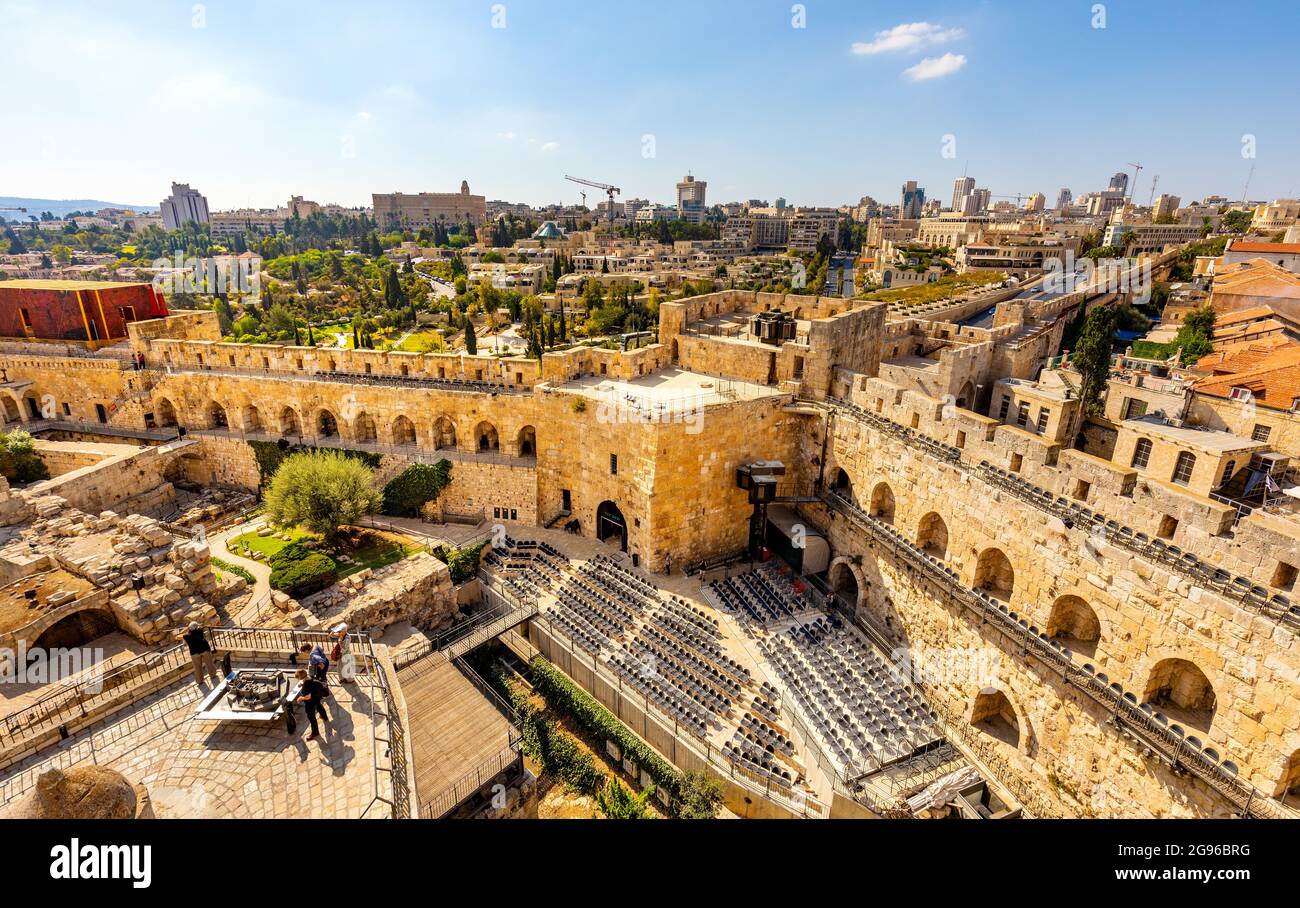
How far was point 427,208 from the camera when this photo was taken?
187 m

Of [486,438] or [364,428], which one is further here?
[364,428]

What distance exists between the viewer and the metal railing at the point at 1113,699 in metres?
11.6

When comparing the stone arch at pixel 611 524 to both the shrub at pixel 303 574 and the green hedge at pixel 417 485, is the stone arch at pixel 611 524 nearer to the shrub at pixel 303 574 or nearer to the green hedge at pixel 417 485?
the green hedge at pixel 417 485

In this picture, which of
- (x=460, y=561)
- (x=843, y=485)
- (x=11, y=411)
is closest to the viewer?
(x=843, y=485)

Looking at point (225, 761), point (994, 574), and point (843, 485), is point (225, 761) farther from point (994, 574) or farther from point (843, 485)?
point (843, 485)

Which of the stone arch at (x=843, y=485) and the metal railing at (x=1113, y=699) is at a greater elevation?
the stone arch at (x=843, y=485)

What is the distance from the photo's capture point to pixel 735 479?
2362 centimetres

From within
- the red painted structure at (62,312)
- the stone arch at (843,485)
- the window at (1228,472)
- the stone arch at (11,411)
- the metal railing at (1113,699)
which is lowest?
the metal railing at (1113,699)

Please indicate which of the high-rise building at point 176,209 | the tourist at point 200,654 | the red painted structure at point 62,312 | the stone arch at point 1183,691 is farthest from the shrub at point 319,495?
the high-rise building at point 176,209

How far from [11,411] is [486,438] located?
923 inches

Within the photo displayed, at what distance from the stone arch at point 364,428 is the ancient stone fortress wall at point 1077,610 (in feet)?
68.1

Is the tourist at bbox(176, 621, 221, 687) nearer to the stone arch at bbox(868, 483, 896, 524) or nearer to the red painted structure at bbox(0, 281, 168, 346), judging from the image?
the stone arch at bbox(868, 483, 896, 524)

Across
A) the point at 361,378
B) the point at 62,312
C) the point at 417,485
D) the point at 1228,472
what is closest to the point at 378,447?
the point at 417,485

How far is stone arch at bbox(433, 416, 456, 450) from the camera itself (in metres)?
27.3
